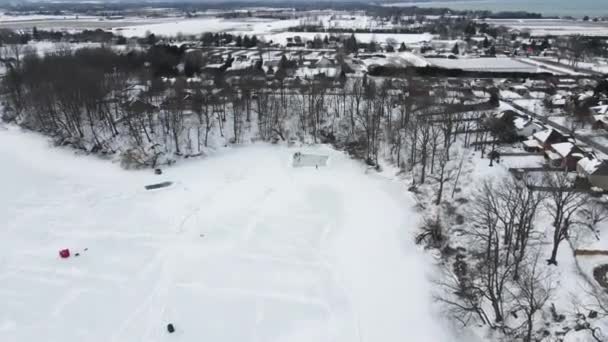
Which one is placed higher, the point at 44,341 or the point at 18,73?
the point at 18,73

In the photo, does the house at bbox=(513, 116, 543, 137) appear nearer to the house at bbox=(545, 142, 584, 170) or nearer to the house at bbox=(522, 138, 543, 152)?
the house at bbox=(522, 138, 543, 152)

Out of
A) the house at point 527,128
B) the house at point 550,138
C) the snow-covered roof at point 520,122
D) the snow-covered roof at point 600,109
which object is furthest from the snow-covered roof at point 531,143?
the snow-covered roof at point 600,109

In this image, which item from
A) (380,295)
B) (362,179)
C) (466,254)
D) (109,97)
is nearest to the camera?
(380,295)

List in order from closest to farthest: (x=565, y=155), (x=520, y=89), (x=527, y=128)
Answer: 1. (x=565, y=155)
2. (x=527, y=128)
3. (x=520, y=89)

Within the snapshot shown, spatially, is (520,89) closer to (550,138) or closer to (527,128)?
(527,128)

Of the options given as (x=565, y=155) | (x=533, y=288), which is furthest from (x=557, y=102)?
(x=533, y=288)

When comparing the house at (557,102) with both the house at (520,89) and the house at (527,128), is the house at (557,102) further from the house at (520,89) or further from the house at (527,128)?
the house at (527,128)

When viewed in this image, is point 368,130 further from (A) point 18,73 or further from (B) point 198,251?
(A) point 18,73

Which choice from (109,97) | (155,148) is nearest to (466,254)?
(155,148)
